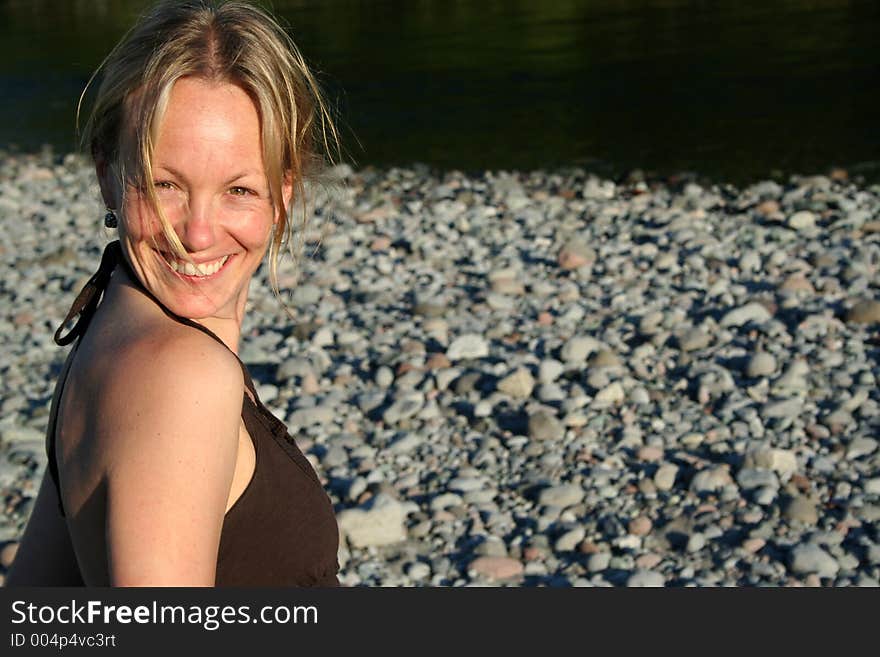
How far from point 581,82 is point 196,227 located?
15.0 metres

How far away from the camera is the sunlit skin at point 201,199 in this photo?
6.54ft

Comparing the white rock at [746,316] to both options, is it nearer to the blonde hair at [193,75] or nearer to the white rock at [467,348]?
the white rock at [467,348]

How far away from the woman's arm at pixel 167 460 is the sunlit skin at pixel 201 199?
0.28 m

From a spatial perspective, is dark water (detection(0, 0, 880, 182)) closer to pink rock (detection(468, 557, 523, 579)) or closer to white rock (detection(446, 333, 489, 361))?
white rock (detection(446, 333, 489, 361))

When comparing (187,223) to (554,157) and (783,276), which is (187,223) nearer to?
(783,276)

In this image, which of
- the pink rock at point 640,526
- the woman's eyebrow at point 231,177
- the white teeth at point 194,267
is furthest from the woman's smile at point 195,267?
the pink rock at point 640,526

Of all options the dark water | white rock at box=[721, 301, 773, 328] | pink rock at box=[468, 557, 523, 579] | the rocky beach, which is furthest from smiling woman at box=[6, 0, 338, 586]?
the dark water

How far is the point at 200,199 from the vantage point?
2.07m

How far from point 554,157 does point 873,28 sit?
10608 mm

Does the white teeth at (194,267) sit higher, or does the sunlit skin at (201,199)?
the sunlit skin at (201,199)

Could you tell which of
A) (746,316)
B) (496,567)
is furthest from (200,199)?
(746,316)

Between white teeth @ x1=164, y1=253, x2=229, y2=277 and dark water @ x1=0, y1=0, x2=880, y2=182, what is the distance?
772 centimetres

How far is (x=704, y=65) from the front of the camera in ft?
57.2

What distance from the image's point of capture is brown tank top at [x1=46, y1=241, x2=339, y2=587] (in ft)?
6.84
